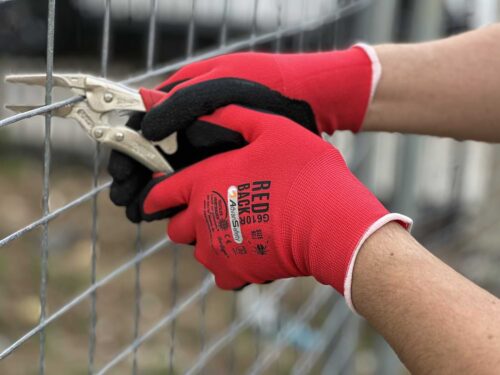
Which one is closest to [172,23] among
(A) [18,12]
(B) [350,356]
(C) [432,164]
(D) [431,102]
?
(A) [18,12]

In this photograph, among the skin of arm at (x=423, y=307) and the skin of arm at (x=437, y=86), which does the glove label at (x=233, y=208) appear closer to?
the skin of arm at (x=423, y=307)

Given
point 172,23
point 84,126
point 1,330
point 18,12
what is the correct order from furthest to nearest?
point 172,23 → point 18,12 → point 1,330 → point 84,126

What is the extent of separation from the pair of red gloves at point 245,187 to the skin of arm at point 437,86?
239 mm

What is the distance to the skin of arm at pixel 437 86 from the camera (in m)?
1.23

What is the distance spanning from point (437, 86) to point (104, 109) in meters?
0.54

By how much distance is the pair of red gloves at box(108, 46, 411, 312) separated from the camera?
0.95m

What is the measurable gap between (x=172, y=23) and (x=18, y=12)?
0.80 metres

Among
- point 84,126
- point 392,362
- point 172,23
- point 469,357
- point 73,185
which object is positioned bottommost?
point 73,185

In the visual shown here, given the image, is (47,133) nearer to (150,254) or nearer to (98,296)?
(150,254)


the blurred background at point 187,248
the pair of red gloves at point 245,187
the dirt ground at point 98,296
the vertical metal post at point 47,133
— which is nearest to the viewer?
the vertical metal post at point 47,133

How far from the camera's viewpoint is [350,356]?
2455mm

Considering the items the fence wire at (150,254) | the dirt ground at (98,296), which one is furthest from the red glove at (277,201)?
the dirt ground at (98,296)

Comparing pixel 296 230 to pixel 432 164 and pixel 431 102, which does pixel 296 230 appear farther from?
pixel 432 164

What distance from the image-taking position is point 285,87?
1.11 meters
